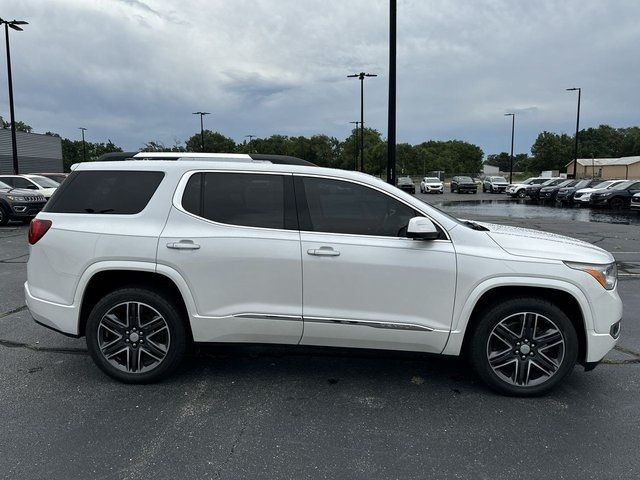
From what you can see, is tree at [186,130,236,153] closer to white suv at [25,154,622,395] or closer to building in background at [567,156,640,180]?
building in background at [567,156,640,180]

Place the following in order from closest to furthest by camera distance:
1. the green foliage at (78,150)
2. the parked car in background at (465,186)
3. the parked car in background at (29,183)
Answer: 1. the parked car in background at (29,183)
2. the parked car in background at (465,186)
3. the green foliage at (78,150)

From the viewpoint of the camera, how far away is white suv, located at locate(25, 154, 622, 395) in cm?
349

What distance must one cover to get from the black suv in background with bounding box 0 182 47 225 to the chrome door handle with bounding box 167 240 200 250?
14.3 metres

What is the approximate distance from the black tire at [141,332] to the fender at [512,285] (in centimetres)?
208

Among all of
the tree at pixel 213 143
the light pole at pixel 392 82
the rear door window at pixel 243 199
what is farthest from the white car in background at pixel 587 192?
the tree at pixel 213 143

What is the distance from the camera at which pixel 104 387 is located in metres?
3.79

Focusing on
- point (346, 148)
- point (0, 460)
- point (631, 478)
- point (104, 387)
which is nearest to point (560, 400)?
point (631, 478)

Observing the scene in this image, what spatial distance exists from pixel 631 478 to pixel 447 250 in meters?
1.69

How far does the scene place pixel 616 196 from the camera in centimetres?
2555

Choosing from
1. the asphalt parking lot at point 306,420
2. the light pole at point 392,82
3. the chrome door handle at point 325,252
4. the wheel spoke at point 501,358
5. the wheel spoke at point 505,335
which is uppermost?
the light pole at point 392,82

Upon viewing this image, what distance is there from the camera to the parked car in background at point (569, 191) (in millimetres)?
30312

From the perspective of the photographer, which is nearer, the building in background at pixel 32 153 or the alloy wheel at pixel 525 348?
the alloy wheel at pixel 525 348

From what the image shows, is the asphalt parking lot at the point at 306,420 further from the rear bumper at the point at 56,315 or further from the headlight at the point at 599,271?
the headlight at the point at 599,271

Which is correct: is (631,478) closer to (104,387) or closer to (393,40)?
(104,387)
